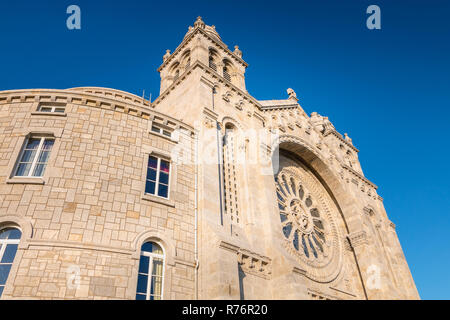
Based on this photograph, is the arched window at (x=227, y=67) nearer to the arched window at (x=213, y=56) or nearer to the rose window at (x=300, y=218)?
the arched window at (x=213, y=56)

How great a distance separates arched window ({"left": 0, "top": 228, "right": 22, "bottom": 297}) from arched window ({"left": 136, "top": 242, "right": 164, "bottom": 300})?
378 cm

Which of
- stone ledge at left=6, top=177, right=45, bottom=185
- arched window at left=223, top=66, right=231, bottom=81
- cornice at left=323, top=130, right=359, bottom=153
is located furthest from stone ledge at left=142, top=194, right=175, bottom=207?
cornice at left=323, top=130, right=359, bottom=153

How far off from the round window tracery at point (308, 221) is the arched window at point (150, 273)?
8.40m

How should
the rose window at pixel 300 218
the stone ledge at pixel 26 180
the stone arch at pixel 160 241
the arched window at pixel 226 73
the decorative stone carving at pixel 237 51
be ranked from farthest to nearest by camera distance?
the decorative stone carving at pixel 237 51 < the arched window at pixel 226 73 < the rose window at pixel 300 218 < the stone arch at pixel 160 241 < the stone ledge at pixel 26 180

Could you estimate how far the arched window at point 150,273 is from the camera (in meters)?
10.1

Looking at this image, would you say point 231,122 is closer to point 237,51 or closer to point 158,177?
point 158,177

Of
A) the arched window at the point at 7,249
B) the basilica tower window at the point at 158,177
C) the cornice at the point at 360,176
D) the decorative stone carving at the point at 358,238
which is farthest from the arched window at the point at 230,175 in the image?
the cornice at the point at 360,176

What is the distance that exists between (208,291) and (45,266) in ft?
17.0

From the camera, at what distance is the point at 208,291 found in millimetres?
10680

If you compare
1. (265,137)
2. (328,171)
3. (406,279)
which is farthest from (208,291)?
(406,279)

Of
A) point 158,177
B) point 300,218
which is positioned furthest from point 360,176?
point 158,177

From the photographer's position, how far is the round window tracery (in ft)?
60.3

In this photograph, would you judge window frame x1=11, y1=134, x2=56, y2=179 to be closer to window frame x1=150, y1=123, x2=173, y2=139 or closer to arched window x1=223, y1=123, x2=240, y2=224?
window frame x1=150, y1=123, x2=173, y2=139

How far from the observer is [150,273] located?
10.5 m
